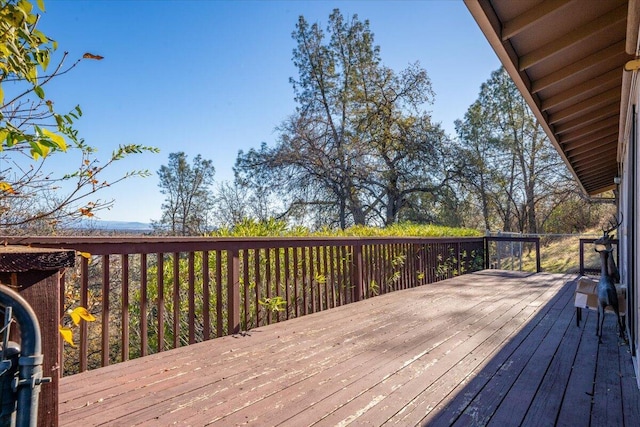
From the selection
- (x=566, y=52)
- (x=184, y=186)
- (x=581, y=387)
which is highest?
(x=184, y=186)

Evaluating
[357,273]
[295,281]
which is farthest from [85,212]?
[357,273]

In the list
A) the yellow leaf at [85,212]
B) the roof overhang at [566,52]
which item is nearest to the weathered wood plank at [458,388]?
the yellow leaf at [85,212]

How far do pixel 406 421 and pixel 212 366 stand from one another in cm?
127

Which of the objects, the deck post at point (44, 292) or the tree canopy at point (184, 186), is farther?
the tree canopy at point (184, 186)

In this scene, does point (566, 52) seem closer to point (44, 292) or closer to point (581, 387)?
point (581, 387)

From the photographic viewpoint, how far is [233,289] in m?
3.12

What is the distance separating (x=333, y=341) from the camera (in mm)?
2902

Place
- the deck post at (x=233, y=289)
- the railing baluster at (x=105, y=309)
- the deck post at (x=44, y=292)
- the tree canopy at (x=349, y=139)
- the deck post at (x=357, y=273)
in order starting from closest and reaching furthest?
1. the deck post at (x=44, y=292)
2. the railing baluster at (x=105, y=309)
3. the deck post at (x=233, y=289)
4. the deck post at (x=357, y=273)
5. the tree canopy at (x=349, y=139)

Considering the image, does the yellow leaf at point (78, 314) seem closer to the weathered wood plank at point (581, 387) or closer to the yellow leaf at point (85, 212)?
the yellow leaf at point (85, 212)

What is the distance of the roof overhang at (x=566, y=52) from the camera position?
2.29m

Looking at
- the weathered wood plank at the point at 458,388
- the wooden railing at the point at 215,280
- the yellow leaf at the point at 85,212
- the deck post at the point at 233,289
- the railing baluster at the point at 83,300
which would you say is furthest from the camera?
the deck post at the point at 233,289

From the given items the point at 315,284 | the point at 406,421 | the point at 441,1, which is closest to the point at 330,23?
the point at 441,1

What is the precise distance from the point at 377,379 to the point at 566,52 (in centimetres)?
278

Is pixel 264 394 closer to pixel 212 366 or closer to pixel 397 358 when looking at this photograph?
pixel 212 366
